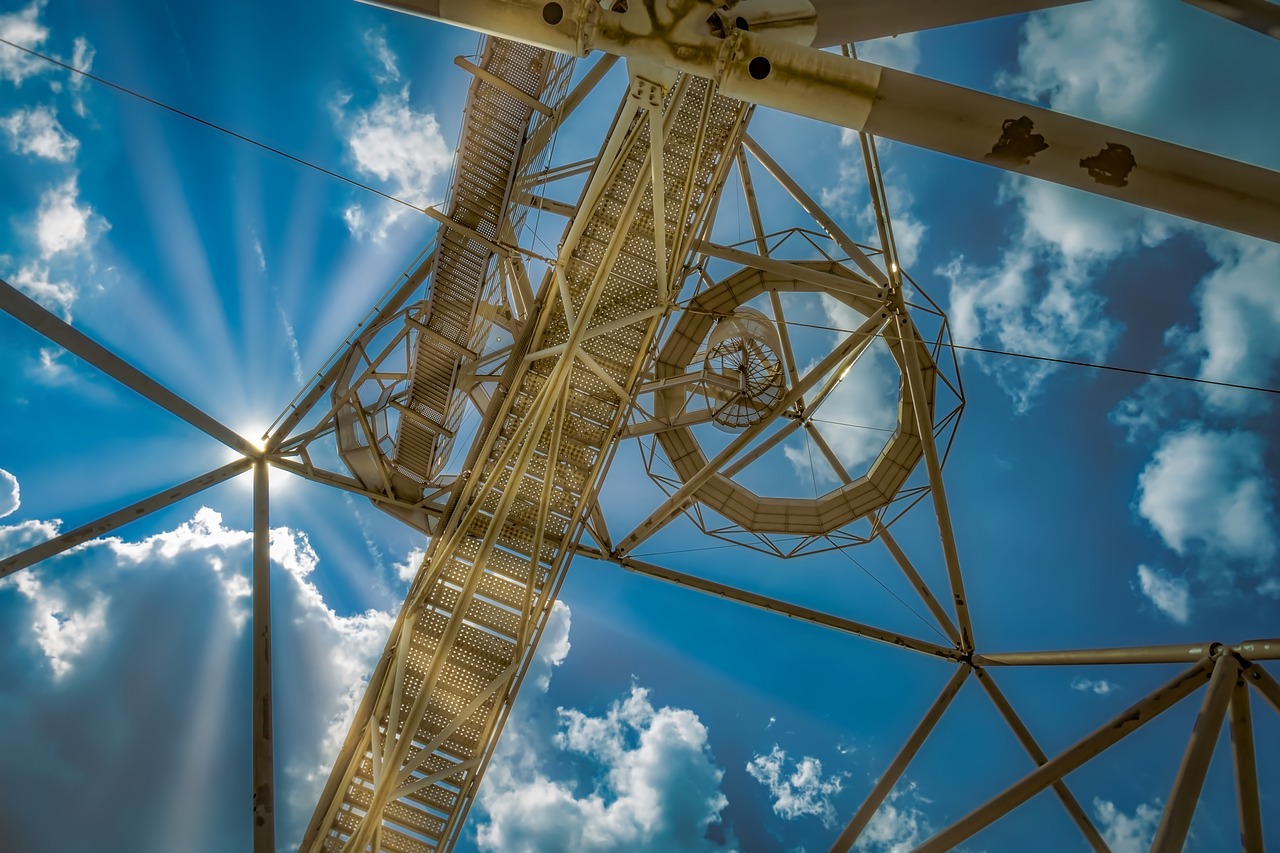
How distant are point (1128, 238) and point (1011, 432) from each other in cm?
780

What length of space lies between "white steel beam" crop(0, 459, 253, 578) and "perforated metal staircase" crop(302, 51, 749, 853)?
349 cm

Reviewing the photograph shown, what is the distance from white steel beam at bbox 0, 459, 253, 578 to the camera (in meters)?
9.73

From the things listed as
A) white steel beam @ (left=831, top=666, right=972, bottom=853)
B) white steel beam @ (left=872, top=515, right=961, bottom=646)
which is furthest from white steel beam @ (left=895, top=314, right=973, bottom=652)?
white steel beam @ (left=831, top=666, right=972, bottom=853)

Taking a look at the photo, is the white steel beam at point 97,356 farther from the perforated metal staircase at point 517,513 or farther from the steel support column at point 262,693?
the perforated metal staircase at point 517,513

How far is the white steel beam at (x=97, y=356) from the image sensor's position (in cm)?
863

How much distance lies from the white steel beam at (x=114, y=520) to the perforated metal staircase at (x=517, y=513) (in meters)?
3.49

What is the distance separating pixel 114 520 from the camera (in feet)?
35.1

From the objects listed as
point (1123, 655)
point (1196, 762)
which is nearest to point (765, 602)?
point (1123, 655)

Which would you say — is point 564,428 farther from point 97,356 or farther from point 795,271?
point 97,356

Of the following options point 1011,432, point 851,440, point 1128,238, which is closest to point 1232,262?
point 1128,238

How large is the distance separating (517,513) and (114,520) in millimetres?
5914

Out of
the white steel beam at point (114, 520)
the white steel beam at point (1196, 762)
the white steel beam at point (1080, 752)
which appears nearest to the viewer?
the white steel beam at point (1196, 762)

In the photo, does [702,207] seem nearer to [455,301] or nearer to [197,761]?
[455,301]

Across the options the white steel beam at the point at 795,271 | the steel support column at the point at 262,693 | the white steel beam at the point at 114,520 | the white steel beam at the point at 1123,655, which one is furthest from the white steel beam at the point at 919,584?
the white steel beam at the point at 114,520
